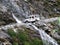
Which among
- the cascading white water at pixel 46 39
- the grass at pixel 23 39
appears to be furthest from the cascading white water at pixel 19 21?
the grass at pixel 23 39

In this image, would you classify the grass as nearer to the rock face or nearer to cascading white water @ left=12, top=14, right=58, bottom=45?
cascading white water @ left=12, top=14, right=58, bottom=45

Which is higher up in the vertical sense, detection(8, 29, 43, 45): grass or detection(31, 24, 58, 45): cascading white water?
detection(8, 29, 43, 45): grass

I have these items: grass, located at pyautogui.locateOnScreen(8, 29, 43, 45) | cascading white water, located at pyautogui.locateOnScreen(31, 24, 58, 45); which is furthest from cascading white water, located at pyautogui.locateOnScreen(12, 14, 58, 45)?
grass, located at pyautogui.locateOnScreen(8, 29, 43, 45)

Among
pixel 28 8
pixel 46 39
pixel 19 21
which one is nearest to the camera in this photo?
pixel 46 39

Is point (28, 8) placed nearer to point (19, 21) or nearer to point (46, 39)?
point (19, 21)

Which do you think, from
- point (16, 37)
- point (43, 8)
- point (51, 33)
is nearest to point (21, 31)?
point (16, 37)

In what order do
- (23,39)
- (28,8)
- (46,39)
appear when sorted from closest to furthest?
1. (23,39)
2. (46,39)
3. (28,8)

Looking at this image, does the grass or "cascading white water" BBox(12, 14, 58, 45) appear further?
"cascading white water" BBox(12, 14, 58, 45)

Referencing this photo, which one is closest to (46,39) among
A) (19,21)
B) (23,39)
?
(23,39)

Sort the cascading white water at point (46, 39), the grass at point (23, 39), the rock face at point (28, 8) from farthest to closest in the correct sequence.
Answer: the rock face at point (28, 8), the cascading white water at point (46, 39), the grass at point (23, 39)

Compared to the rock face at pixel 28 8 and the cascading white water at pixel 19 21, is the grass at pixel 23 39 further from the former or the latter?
the rock face at pixel 28 8

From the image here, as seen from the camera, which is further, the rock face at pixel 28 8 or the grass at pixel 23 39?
the rock face at pixel 28 8

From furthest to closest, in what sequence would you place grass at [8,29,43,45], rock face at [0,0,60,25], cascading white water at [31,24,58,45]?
rock face at [0,0,60,25] < cascading white water at [31,24,58,45] < grass at [8,29,43,45]

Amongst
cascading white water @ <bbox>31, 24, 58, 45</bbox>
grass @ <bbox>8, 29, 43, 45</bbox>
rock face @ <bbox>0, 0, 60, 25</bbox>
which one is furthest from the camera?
rock face @ <bbox>0, 0, 60, 25</bbox>
